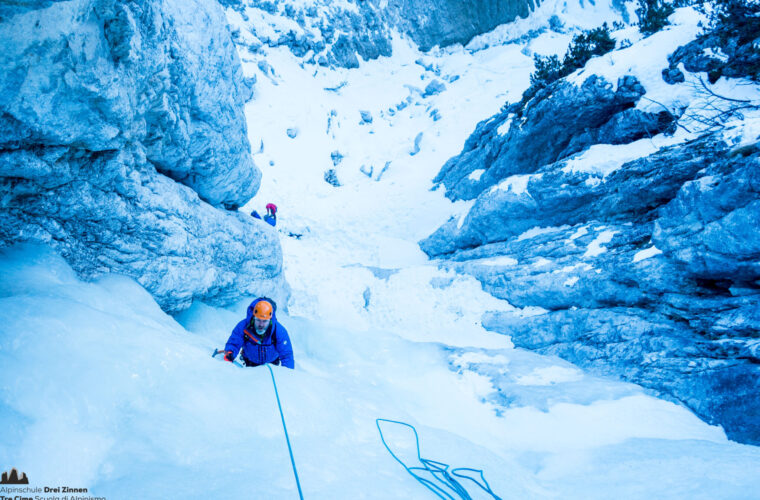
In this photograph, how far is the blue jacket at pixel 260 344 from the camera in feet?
14.1

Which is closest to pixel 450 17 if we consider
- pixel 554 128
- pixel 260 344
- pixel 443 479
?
pixel 554 128

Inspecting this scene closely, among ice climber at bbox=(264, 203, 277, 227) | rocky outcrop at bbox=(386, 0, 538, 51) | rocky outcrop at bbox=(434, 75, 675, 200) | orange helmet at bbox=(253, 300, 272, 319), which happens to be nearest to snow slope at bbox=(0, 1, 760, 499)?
orange helmet at bbox=(253, 300, 272, 319)

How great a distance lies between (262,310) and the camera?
13.4 ft

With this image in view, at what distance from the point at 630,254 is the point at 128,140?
354 inches

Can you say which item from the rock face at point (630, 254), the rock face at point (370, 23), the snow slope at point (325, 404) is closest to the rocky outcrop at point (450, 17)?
the rock face at point (370, 23)

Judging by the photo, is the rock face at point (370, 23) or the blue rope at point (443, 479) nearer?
the blue rope at point (443, 479)

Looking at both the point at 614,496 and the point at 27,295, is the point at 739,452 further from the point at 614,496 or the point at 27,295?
the point at 27,295

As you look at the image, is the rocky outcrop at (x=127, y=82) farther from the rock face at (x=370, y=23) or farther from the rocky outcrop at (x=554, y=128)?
the rock face at (x=370, y=23)

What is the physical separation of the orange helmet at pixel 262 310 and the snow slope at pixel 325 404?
0.79 m

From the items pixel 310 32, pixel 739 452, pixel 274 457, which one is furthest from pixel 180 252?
pixel 310 32

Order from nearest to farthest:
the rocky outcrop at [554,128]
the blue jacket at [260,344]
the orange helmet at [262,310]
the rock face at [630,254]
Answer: the orange helmet at [262,310] → the blue jacket at [260,344] → the rock face at [630,254] → the rocky outcrop at [554,128]

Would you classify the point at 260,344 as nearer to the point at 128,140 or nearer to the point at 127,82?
the point at 128,140

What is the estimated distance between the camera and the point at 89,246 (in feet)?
14.5

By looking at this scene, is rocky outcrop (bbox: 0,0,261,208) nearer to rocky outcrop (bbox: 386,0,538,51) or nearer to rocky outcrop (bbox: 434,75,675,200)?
rocky outcrop (bbox: 434,75,675,200)
